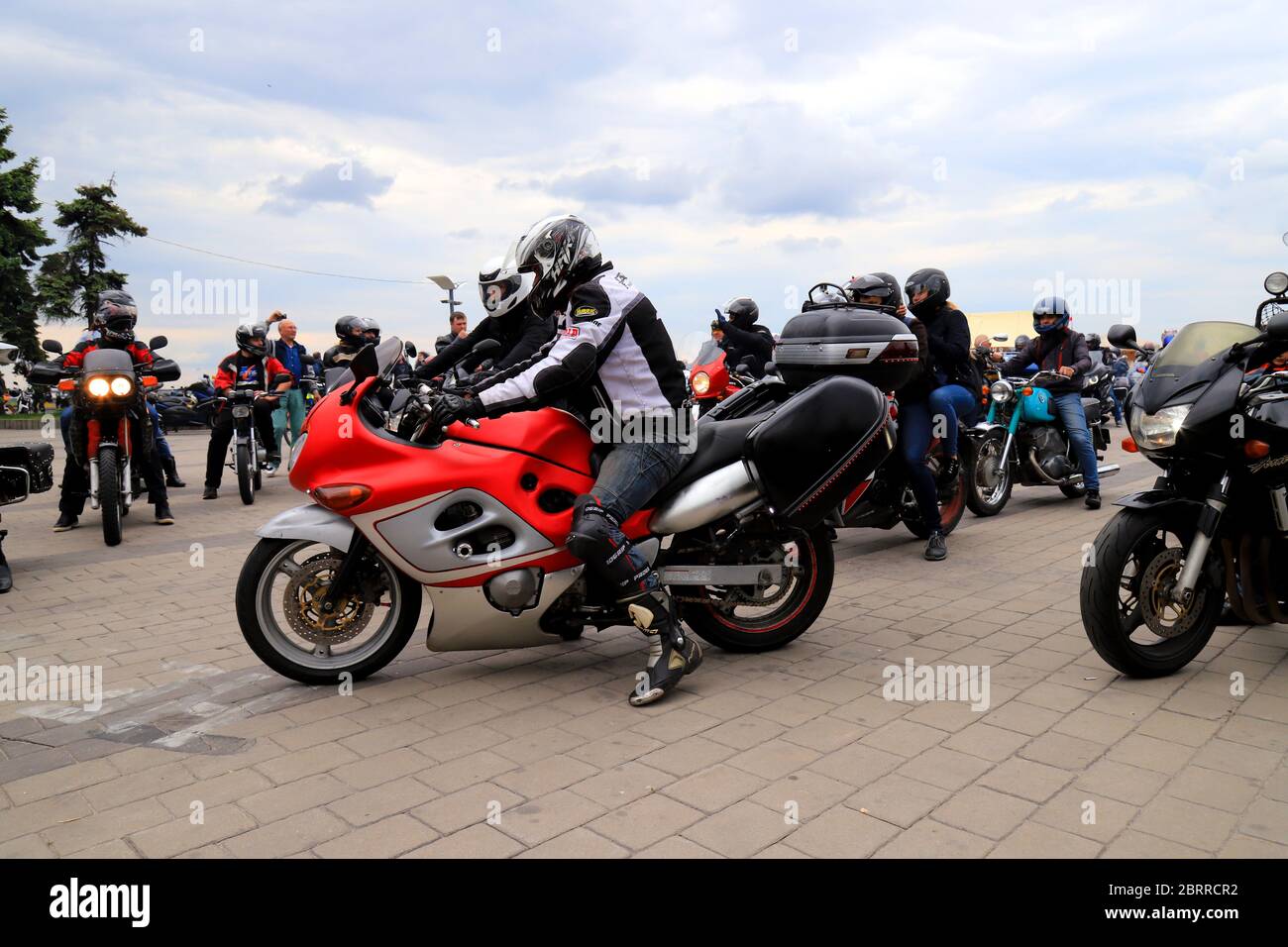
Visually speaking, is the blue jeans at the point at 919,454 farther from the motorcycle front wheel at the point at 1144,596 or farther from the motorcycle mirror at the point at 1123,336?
the motorcycle front wheel at the point at 1144,596

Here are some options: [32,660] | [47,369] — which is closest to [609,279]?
[32,660]

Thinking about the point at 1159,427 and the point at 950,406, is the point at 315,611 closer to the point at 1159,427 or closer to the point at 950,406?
the point at 1159,427

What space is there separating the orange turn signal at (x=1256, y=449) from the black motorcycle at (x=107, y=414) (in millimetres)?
7636

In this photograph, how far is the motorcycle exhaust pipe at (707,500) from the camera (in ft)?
14.2

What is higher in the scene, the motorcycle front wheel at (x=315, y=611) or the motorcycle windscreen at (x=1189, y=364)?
the motorcycle windscreen at (x=1189, y=364)

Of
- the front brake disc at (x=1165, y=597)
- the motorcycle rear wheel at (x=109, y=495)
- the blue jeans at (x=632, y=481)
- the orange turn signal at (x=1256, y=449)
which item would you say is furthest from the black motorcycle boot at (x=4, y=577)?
the orange turn signal at (x=1256, y=449)

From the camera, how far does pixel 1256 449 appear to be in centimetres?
412

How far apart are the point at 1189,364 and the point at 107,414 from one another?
7.68 m

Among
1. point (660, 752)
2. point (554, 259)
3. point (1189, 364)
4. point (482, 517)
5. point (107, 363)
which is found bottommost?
point (660, 752)

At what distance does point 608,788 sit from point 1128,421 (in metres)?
2.70

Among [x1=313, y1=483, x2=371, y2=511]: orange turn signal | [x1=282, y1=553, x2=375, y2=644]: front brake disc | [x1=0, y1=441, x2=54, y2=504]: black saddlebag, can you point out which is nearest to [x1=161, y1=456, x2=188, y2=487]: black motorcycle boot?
[x1=0, y1=441, x2=54, y2=504]: black saddlebag

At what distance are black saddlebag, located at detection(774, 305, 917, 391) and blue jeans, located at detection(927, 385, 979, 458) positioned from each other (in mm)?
2236

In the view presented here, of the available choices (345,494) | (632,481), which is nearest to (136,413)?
(345,494)
